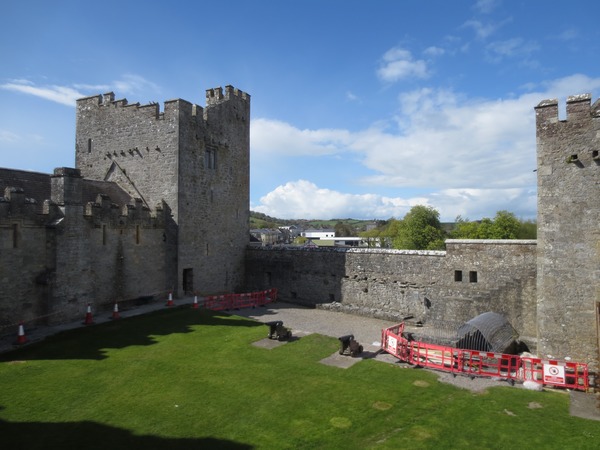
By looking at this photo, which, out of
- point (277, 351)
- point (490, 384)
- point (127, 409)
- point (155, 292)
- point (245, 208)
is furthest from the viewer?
point (245, 208)

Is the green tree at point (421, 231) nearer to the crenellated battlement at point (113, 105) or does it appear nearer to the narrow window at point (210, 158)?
the narrow window at point (210, 158)

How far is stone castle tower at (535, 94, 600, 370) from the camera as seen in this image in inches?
477

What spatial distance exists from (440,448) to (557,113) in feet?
34.3

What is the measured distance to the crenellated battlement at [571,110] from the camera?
40.0 feet

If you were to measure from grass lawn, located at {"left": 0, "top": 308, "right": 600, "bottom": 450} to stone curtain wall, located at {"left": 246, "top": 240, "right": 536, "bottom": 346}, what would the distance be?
5.74 m

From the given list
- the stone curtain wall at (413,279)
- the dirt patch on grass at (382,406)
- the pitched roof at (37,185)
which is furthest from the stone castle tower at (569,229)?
the pitched roof at (37,185)

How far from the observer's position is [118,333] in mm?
15000

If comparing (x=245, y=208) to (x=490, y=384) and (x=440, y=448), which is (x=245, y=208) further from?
(x=440, y=448)

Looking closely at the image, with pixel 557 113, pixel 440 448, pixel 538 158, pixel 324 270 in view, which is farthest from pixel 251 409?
pixel 324 270

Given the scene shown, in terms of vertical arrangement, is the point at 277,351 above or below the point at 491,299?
below

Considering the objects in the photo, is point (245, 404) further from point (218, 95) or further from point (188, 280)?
point (218, 95)

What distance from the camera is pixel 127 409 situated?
926cm

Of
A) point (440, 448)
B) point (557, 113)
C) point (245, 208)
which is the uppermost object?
point (557, 113)

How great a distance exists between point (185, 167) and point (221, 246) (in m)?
5.24
